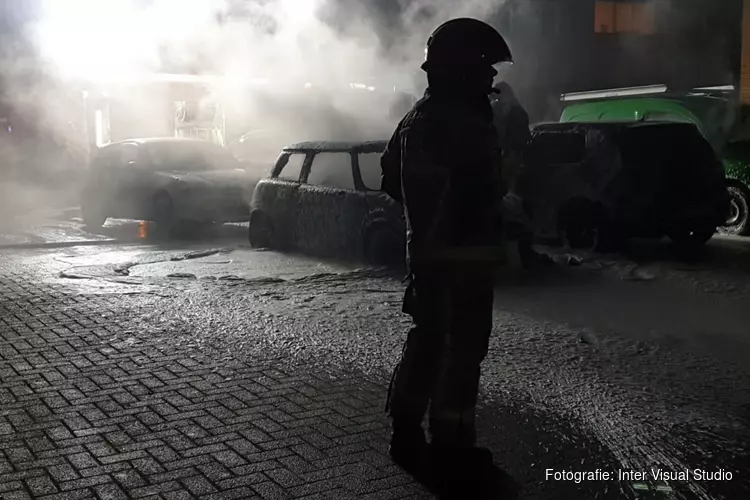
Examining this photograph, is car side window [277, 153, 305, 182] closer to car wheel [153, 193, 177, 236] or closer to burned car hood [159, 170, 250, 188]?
burned car hood [159, 170, 250, 188]

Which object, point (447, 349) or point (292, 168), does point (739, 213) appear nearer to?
point (292, 168)

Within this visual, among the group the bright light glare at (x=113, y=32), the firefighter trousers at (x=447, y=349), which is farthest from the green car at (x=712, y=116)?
the firefighter trousers at (x=447, y=349)

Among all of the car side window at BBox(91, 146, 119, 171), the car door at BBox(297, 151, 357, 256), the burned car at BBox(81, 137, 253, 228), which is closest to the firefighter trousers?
the car door at BBox(297, 151, 357, 256)

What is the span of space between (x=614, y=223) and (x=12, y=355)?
6.40 m

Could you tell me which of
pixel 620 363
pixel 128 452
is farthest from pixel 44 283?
pixel 620 363

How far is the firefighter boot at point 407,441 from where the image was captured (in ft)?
12.3

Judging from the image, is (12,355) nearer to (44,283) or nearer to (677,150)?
(44,283)

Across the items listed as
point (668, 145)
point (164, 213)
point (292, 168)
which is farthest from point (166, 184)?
point (668, 145)

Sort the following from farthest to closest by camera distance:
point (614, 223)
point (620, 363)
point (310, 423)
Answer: point (614, 223) < point (620, 363) < point (310, 423)

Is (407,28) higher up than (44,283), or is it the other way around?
(407,28)

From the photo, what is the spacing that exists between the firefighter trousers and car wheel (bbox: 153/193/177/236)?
874cm

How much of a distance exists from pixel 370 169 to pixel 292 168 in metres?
1.48

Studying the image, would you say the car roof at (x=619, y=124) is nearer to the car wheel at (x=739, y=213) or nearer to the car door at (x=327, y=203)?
the car wheel at (x=739, y=213)

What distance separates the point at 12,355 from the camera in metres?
5.58
